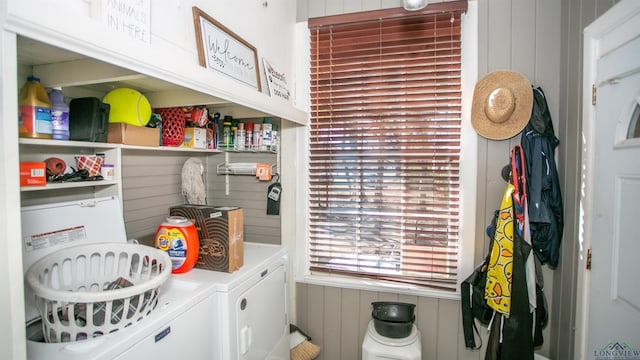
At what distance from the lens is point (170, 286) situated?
1325 millimetres

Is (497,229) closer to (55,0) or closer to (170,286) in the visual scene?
(170,286)

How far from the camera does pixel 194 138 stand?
6.02 ft

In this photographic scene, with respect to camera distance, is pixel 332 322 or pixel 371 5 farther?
pixel 332 322

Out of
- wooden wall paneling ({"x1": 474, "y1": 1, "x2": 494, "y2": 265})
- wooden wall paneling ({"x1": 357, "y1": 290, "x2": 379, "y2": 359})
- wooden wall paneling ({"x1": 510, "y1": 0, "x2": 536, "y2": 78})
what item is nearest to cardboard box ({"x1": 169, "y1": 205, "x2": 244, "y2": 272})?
wooden wall paneling ({"x1": 357, "y1": 290, "x2": 379, "y2": 359})

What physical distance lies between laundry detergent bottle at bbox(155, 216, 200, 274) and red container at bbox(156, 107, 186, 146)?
53 centimetres

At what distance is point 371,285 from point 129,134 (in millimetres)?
1745

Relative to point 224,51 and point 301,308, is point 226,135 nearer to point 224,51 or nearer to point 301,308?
point 224,51

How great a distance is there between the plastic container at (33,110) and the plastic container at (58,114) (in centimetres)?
4

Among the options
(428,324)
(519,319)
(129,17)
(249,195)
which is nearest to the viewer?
(129,17)

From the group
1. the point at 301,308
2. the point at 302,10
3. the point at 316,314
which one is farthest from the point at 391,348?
the point at 302,10

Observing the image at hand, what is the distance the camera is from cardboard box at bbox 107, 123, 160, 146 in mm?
1379

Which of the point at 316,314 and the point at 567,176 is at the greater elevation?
the point at 567,176

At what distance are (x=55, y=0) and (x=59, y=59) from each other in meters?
0.38

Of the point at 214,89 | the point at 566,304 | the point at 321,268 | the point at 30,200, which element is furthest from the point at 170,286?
the point at 566,304
